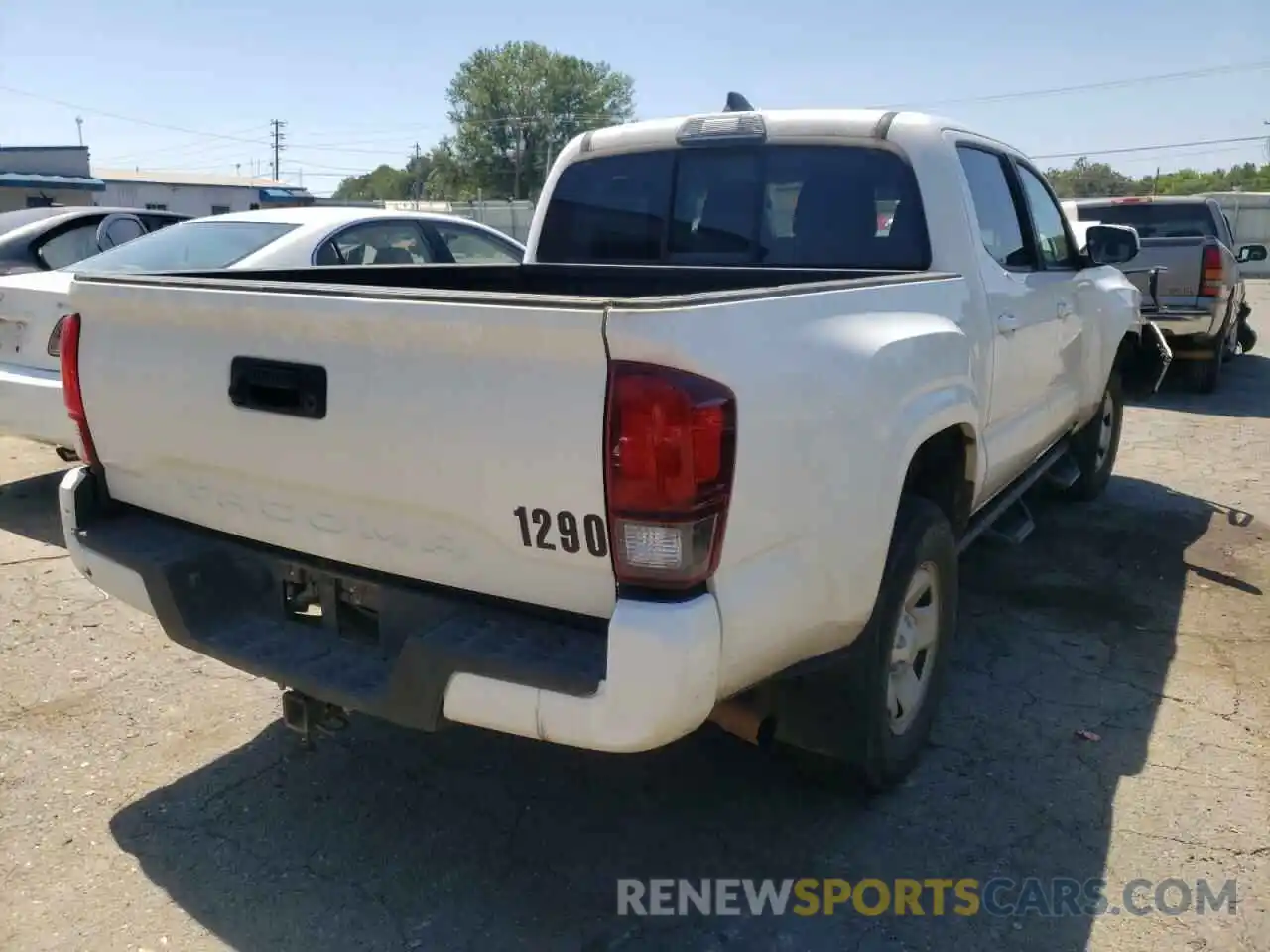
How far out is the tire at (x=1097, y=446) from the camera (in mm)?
6242

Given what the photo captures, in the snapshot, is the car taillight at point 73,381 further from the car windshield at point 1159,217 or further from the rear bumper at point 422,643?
the car windshield at point 1159,217

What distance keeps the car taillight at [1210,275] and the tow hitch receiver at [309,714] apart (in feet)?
33.0

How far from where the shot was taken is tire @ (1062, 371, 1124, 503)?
6242 millimetres

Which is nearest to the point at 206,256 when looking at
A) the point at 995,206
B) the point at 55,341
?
the point at 55,341

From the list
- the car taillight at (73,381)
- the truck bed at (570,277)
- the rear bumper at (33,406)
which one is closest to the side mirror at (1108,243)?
the truck bed at (570,277)

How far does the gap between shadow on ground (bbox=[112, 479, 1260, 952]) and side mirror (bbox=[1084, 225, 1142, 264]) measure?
2347 mm

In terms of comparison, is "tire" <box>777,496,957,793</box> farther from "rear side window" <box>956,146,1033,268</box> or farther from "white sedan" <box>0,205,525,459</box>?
"white sedan" <box>0,205,525,459</box>

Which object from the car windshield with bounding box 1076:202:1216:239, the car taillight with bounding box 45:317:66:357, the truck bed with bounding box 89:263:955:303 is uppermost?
the car windshield with bounding box 1076:202:1216:239

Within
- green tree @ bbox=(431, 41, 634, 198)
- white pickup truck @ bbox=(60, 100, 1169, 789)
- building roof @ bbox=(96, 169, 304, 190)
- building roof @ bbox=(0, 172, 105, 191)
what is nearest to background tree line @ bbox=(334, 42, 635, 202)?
green tree @ bbox=(431, 41, 634, 198)

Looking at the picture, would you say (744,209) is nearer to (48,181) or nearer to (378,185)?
(48,181)

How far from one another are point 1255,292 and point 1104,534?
76.5 feet

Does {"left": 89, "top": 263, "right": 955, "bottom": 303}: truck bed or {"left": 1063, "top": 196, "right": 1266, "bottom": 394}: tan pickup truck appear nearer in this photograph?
{"left": 89, "top": 263, "right": 955, "bottom": 303}: truck bed

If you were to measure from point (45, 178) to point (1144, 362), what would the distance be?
3809 cm

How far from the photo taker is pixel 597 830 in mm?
3092
